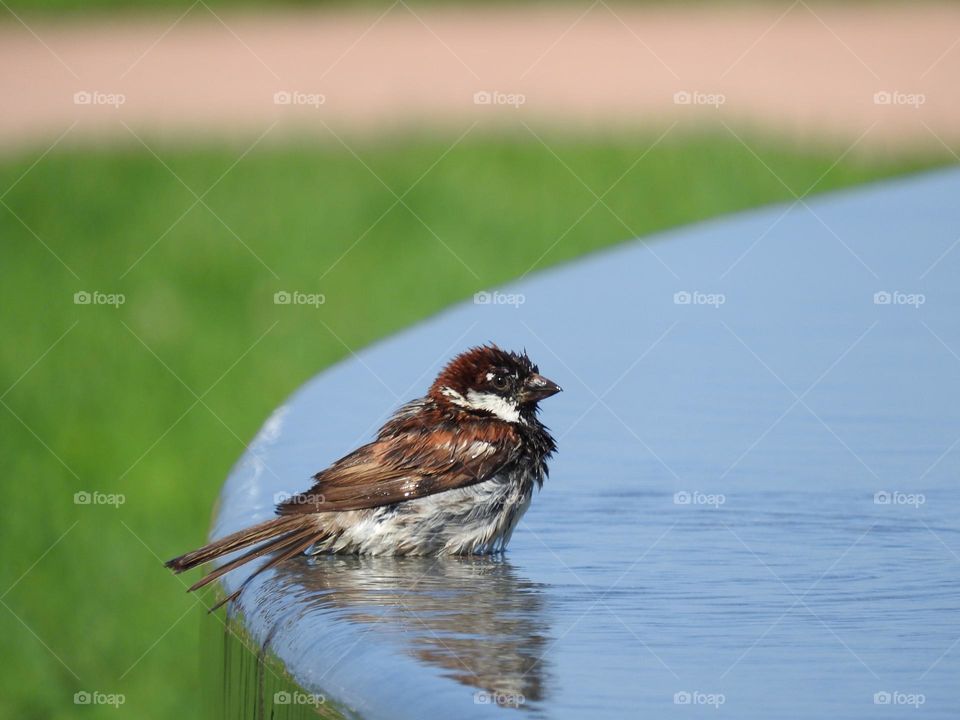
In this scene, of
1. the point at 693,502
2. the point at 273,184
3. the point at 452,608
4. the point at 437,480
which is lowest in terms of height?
the point at 452,608

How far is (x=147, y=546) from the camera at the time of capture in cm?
720

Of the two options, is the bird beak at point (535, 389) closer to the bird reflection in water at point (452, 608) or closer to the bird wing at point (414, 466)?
the bird wing at point (414, 466)

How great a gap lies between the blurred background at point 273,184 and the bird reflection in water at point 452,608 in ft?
11.3

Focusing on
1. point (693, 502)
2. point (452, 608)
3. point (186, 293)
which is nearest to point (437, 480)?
point (693, 502)

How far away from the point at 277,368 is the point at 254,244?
2.02m

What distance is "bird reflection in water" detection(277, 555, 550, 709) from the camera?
7.09ft

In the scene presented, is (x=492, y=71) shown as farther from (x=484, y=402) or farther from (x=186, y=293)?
(x=484, y=402)

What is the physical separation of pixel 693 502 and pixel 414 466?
733 mm

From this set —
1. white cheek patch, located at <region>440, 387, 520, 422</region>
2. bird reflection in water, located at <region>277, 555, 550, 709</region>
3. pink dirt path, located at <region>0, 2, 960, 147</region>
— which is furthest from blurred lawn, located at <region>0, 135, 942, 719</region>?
bird reflection in water, located at <region>277, 555, 550, 709</region>

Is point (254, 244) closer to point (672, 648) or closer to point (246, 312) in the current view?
point (246, 312)

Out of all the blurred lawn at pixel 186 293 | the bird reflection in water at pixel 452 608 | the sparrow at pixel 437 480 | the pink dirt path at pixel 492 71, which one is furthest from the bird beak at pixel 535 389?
the pink dirt path at pixel 492 71

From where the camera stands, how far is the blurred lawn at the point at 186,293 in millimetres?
6855

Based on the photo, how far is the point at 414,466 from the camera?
3.59 metres

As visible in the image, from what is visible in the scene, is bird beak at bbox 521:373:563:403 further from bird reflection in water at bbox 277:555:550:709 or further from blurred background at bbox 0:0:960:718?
blurred background at bbox 0:0:960:718
